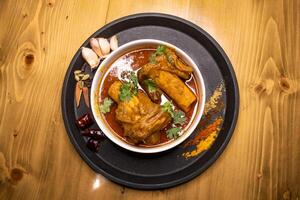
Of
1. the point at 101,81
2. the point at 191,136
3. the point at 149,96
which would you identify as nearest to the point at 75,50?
the point at 101,81

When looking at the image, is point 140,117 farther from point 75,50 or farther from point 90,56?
point 75,50

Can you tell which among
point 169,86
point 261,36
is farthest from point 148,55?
point 261,36

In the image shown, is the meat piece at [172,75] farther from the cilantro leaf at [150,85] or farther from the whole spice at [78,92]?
the whole spice at [78,92]

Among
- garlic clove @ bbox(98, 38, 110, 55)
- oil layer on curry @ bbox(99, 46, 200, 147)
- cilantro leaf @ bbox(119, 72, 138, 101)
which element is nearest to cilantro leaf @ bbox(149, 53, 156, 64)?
oil layer on curry @ bbox(99, 46, 200, 147)

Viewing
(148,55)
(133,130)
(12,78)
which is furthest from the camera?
(12,78)

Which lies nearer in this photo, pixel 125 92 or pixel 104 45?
pixel 125 92

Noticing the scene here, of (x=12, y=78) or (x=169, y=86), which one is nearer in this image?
(x=169, y=86)

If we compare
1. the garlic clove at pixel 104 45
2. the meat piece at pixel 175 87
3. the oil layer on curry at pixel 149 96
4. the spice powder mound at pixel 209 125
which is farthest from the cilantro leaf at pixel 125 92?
the spice powder mound at pixel 209 125

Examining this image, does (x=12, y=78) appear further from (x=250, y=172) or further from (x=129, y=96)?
(x=250, y=172)

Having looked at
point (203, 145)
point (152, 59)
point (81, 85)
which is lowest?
point (203, 145)
